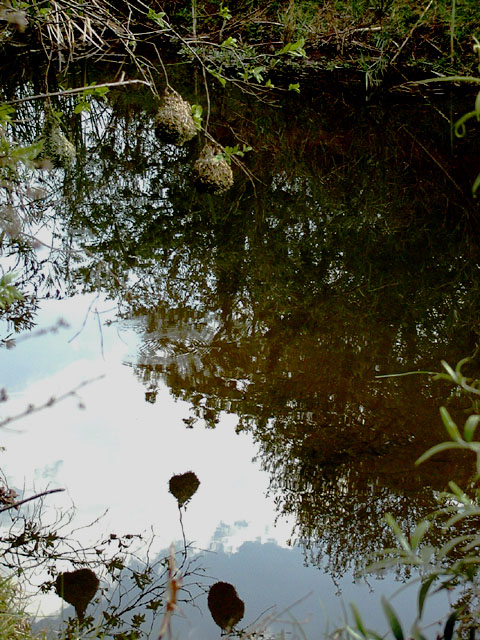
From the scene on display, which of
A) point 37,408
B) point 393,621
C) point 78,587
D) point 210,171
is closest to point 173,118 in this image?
point 210,171

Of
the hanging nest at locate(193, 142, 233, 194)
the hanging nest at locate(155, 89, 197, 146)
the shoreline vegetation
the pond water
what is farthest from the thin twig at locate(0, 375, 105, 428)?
the shoreline vegetation

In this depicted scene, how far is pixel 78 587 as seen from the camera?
158 centimetres

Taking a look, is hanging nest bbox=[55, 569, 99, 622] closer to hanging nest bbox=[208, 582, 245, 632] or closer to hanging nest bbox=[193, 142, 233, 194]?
hanging nest bbox=[208, 582, 245, 632]

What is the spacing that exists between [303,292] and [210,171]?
123cm

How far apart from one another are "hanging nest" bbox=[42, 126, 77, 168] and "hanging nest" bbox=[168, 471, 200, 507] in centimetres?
290

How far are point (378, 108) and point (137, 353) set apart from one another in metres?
5.22

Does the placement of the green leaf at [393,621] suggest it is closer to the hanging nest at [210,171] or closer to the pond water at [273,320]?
the pond water at [273,320]

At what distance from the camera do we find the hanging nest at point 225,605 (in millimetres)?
1579

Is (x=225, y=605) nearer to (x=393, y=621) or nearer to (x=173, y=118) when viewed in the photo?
(x=393, y=621)

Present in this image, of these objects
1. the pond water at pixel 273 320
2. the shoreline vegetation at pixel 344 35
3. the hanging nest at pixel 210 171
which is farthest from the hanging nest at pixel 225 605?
the shoreline vegetation at pixel 344 35

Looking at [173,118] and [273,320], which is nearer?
[273,320]

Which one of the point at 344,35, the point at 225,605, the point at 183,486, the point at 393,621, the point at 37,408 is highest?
the point at 344,35

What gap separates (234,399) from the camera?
2480 mm

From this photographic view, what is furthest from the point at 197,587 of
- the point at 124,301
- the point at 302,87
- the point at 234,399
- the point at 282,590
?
the point at 302,87
